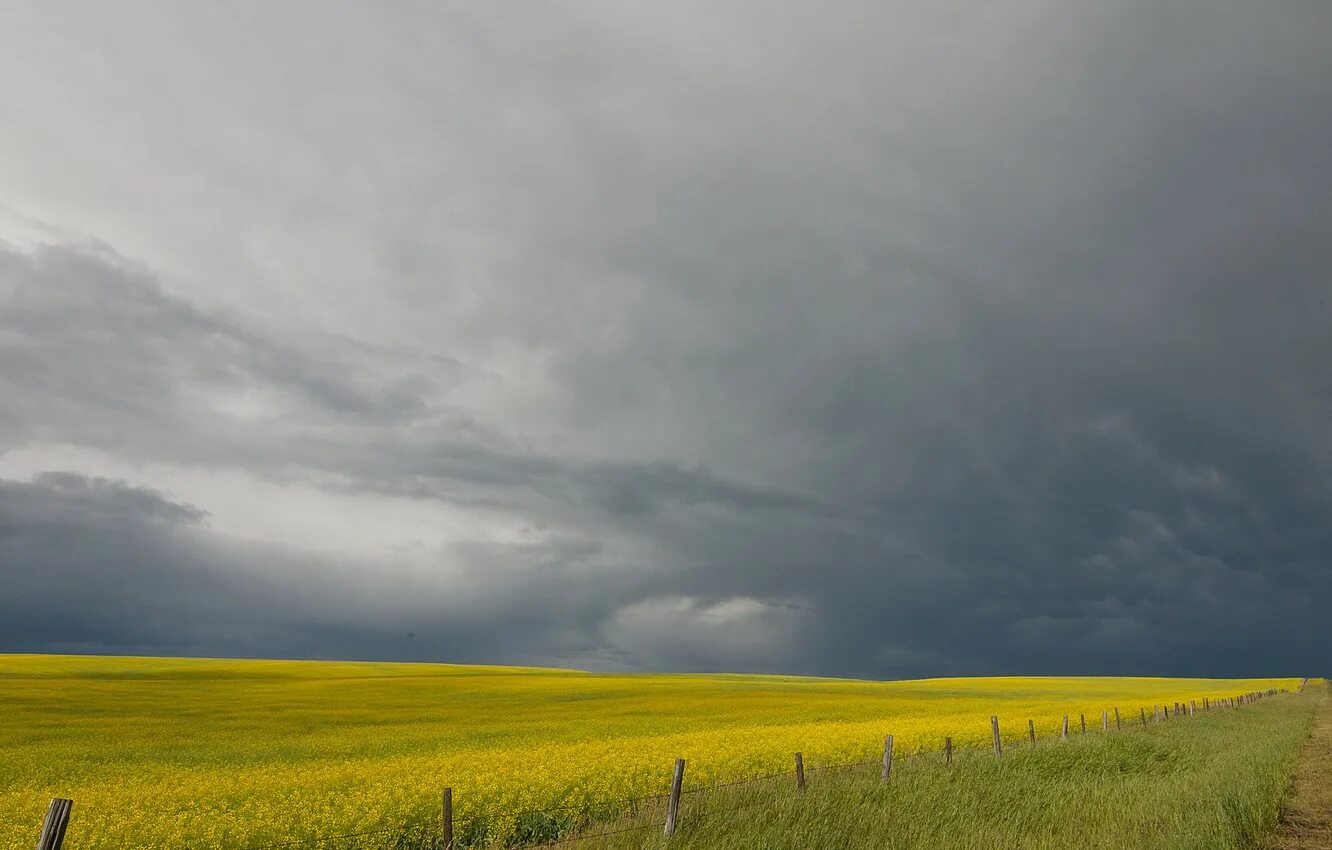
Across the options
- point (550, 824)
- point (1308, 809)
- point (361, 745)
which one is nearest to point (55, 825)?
point (550, 824)

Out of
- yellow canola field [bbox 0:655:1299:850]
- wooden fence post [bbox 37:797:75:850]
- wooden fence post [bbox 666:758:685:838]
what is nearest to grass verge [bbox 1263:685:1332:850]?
wooden fence post [bbox 666:758:685:838]

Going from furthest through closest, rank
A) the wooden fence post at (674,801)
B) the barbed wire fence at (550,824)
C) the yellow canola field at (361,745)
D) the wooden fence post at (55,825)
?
the yellow canola field at (361,745) → the barbed wire fence at (550,824) → the wooden fence post at (674,801) → the wooden fence post at (55,825)

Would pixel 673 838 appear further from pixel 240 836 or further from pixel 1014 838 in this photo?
pixel 240 836

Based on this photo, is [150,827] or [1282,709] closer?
[150,827]

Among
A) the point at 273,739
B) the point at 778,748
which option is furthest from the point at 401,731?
the point at 778,748

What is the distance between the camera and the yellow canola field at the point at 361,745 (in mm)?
17078

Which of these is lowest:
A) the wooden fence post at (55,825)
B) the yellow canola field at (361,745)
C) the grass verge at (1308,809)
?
the yellow canola field at (361,745)

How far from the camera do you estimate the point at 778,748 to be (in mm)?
25375

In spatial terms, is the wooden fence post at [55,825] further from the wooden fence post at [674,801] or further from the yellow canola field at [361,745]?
the yellow canola field at [361,745]

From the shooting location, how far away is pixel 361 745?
34.0 m

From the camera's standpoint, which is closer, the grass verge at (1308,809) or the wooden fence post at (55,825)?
the wooden fence post at (55,825)

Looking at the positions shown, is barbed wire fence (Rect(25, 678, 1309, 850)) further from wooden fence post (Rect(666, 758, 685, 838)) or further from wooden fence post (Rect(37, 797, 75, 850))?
wooden fence post (Rect(37, 797, 75, 850))

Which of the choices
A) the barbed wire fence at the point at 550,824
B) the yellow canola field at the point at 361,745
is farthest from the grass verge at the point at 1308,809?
the yellow canola field at the point at 361,745

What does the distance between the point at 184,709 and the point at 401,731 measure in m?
19.0
